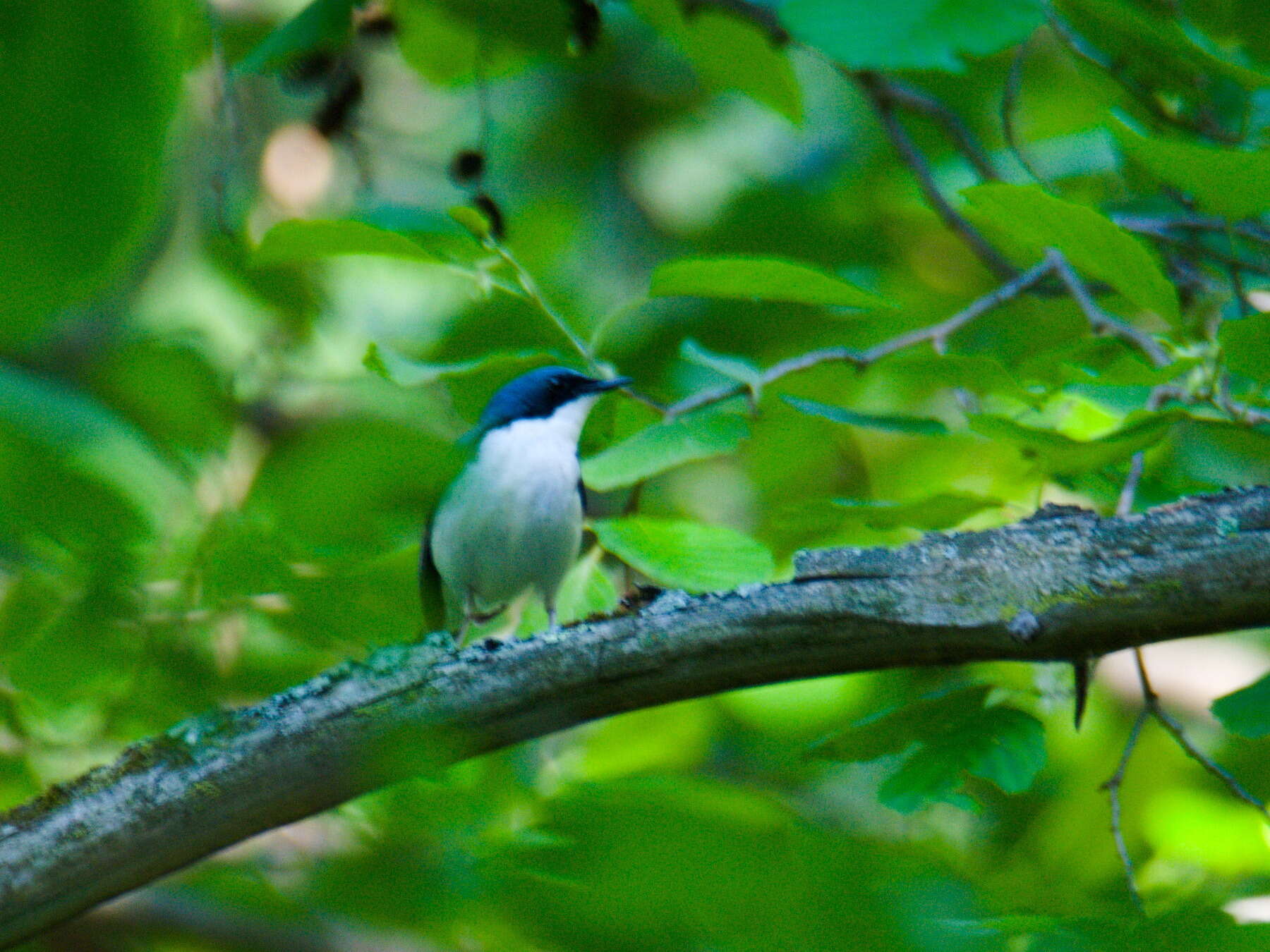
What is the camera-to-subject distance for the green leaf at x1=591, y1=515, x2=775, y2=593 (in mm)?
1843

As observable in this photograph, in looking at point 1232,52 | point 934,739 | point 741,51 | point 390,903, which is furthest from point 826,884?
point 1232,52

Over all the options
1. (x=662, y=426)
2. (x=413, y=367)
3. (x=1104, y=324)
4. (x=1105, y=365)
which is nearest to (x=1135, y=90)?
(x=1104, y=324)

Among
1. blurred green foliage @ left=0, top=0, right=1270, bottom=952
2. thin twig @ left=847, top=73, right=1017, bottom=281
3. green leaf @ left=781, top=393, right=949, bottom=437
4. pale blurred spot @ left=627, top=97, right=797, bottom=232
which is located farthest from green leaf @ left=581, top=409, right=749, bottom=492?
pale blurred spot @ left=627, top=97, right=797, bottom=232

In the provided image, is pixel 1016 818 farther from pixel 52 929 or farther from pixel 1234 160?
A: pixel 52 929

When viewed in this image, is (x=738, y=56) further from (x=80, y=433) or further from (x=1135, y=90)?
(x=80, y=433)

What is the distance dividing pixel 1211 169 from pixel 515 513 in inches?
97.2

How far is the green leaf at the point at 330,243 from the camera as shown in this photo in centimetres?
191

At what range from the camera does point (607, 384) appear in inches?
127

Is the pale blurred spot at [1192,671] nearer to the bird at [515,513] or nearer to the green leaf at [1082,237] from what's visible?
the bird at [515,513]

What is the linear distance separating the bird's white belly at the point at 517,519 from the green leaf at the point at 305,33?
5.00 ft

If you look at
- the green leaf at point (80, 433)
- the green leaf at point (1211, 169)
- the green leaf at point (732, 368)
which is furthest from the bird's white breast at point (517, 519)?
the green leaf at point (80, 433)

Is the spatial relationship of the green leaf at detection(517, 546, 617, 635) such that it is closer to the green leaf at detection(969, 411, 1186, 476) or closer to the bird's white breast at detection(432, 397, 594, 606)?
the green leaf at detection(969, 411, 1186, 476)

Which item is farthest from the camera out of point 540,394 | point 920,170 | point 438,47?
point 540,394

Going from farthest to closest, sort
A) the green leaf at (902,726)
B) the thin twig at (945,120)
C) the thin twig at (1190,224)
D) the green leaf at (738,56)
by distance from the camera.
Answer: the thin twig at (945,120)
the green leaf at (738,56)
the thin twig at (1190,224)
the green leaf at (902,726)
